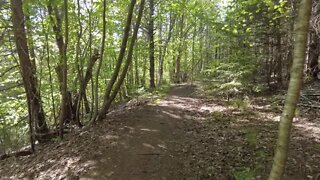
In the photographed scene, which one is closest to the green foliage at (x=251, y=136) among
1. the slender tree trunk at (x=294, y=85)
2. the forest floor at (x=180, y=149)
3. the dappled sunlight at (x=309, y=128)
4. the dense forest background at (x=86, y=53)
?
the forest floor at (x=180, y=149)

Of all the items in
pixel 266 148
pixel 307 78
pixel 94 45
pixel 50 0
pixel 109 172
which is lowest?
pixel 109 172

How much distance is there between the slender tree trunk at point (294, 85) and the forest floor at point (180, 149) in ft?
7.38

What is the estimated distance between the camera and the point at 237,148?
6016 mm

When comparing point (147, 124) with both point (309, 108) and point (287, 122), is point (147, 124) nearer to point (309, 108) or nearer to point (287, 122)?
point (309, 108)

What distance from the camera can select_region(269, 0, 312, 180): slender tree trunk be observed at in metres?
2.55

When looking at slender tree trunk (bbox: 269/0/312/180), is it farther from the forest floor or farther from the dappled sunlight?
the dappled sunlight

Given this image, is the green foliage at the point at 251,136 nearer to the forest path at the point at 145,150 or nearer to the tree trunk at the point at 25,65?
the forest path at the point at 145,150

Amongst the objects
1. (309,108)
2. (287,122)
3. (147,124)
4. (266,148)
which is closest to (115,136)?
(147,124)

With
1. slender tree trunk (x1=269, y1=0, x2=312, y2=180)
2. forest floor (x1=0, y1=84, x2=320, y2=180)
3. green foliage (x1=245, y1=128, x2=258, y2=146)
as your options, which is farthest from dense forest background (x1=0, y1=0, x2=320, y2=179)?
slender tree trunk (x1=269, y1=0, x2=312, y2=180)

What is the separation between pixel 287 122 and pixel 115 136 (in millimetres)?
5690

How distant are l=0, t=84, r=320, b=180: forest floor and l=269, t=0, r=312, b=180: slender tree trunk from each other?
2.25 metres

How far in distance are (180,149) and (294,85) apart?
4129 mm

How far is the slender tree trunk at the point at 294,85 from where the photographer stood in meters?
2.55

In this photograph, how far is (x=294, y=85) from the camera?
2.63 m
